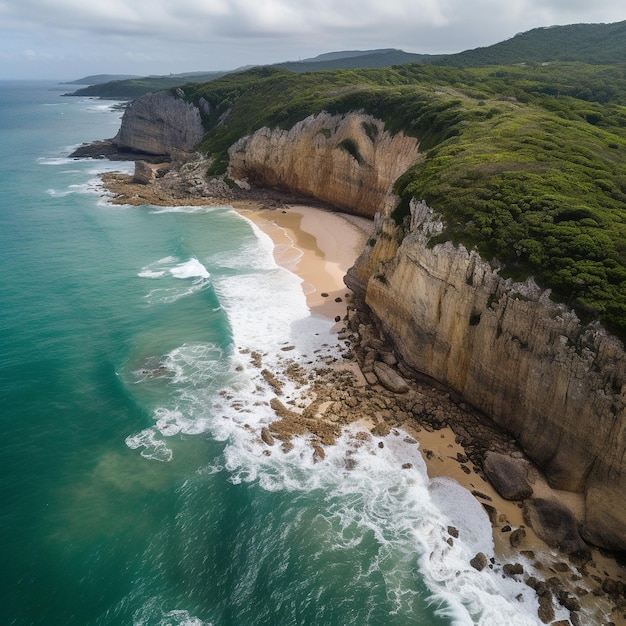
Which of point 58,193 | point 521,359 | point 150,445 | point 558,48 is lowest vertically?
point 58,193

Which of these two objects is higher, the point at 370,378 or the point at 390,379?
the point at 390,379

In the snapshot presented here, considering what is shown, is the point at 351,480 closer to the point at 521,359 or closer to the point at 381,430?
the point at 381,430

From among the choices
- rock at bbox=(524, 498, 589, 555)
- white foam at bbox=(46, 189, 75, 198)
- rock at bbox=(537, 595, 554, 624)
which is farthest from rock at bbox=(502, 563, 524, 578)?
white foam at bbox=(46, 189, 75, 198)

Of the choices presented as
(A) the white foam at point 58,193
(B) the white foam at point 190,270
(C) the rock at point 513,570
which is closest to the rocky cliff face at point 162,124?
(A) the white foam at point 58,193

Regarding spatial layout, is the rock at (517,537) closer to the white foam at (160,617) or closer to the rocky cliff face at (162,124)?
the white foam at (160,617)

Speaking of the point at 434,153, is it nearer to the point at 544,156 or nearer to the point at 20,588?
the point at 544,156

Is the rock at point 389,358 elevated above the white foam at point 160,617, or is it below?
above

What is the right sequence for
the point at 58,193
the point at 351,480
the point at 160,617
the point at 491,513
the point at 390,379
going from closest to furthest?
the point at 160,617 → the point at 491,513 → the point at 351,480 → the point at 390,379 → the point at 58,193

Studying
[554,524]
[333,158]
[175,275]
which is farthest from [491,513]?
[333,158]
